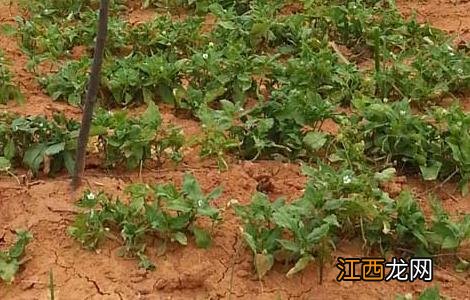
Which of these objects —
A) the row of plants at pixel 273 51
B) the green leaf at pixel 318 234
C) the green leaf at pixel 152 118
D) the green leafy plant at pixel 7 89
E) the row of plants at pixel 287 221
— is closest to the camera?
the green leaf at pixel 318 234

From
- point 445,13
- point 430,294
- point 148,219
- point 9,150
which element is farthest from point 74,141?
point 445,13

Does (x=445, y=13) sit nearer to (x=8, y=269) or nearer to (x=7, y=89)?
(x=7, y=89)

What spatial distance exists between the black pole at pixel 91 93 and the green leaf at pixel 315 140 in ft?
3.04

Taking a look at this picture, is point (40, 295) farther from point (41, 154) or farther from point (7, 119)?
point (7, 119)

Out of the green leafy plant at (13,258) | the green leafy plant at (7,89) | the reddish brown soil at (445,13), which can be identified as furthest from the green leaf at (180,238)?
the reddish brown soil at (445,13)

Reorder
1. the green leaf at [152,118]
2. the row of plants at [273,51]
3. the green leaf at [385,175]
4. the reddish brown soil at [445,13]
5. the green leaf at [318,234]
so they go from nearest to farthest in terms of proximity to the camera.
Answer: the green leaf at [318,234] → the green leaf at [385,175] → the green leaf at [152,118] → the row of plants at [273,51] → the reddish brown soil at [445,13]

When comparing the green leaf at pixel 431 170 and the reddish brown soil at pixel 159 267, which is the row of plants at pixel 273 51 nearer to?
the green leaf at pixel 431 170

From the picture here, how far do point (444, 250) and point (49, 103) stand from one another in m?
1.95

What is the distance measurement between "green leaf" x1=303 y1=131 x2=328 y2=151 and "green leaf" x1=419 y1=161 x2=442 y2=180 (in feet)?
1.36

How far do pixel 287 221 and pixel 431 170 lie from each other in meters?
0.83

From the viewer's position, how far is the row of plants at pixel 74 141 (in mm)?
3594

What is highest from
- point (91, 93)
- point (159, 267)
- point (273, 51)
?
point (91, 93)

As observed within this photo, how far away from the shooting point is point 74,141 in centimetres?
361

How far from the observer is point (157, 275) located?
122 inches
